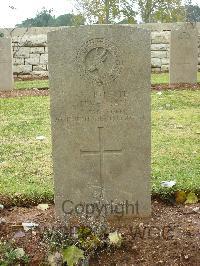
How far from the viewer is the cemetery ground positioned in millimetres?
3238

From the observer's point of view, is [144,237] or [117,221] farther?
[117,221]

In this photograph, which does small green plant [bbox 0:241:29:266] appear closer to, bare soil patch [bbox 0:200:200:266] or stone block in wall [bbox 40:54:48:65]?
bare soil patch [bbox 0:200:200:266]

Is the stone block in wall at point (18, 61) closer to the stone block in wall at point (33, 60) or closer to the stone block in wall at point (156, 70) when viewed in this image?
the stone block in wall at point (33, 60)

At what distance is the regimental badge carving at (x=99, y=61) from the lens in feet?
11.3

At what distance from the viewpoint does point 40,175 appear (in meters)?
4.94

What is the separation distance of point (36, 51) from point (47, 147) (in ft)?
34.4

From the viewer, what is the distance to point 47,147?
6160 millimetres

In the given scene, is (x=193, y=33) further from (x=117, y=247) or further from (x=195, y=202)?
(x=117, y=247)

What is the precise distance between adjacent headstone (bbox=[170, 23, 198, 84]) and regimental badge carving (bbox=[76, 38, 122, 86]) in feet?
29.0

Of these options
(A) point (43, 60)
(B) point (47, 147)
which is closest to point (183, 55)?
(A) point (43, 60)

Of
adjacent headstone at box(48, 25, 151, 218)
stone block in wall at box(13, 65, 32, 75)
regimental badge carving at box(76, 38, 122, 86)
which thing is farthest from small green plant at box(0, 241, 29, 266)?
stone block in wall at box(13, 65, 32, 75)

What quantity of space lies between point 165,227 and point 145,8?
20459 millimetres

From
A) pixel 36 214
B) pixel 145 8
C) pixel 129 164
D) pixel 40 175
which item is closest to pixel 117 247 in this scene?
pixel 129 164

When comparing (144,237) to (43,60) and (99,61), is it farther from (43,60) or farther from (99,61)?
(43,60)
